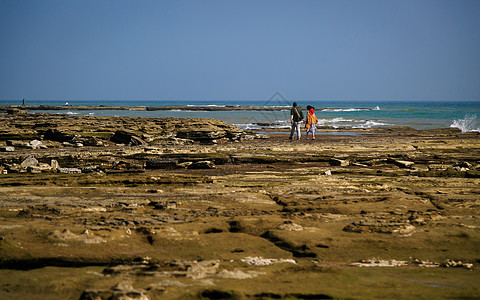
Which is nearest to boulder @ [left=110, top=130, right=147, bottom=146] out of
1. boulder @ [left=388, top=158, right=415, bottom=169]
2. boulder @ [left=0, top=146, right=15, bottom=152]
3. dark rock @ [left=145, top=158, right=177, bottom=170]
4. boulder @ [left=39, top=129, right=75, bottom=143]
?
boulder @ [left=39, top=129, right=75, bottom=143]

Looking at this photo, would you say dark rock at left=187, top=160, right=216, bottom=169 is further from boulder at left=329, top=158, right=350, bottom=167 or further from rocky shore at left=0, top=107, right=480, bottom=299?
boulder at left=329, top=158, right=350, bottom=167

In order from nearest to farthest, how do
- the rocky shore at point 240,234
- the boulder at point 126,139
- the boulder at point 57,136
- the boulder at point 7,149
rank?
1. the rocky shore at point 240,234
2. the boulder at point 7,149
3. the boulder at point 57,136
4. the boulder at point 126,139

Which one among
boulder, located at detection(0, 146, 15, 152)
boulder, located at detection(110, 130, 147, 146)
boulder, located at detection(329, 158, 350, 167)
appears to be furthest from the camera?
boulder, located at detection(110, 130, 147, 146)

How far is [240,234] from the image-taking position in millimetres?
6078

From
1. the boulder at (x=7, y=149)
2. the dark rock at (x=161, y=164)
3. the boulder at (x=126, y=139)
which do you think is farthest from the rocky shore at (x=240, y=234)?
the boulder at (x=126, y=139)

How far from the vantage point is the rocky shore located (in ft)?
14.1

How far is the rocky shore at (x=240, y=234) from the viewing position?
4.29m

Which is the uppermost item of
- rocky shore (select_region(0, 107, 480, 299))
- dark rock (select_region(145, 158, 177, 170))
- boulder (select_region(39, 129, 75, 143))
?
boulder (select_region(39, 129, 75, 143))

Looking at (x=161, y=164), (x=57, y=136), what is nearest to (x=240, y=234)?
(x=161, y=164)

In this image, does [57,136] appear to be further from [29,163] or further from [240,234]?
[240,234]

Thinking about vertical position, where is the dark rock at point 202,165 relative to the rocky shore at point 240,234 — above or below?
below

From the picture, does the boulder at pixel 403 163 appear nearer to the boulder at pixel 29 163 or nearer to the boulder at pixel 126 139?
the boulder at pixel 29 163

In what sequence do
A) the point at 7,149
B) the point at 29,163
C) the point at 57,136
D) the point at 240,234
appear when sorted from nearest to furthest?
the point at 240,234 → the point at 29,163 → the point at 7,149 → the point at 57,136

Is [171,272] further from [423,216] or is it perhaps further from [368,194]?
[368,194]
